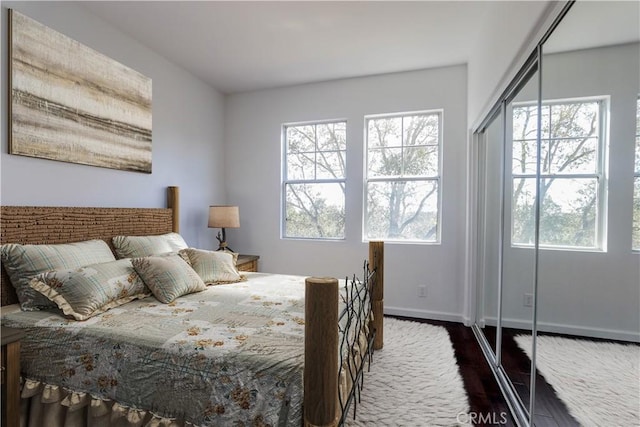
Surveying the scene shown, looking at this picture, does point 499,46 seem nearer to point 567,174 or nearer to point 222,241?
point 567,174

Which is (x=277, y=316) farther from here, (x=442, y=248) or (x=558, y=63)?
(x=442, y=248)

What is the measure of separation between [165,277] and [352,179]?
2.29 m

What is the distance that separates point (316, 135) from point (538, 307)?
2929mm

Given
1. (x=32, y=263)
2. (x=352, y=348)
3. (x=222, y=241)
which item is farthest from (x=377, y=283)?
(x=32, y=263)

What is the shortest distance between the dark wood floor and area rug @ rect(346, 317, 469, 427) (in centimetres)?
7

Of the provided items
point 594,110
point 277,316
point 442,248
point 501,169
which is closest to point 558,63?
point 594,110

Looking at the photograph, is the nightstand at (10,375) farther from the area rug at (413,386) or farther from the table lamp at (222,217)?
the table lamp at (222,217)

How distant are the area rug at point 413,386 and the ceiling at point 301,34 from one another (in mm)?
2707

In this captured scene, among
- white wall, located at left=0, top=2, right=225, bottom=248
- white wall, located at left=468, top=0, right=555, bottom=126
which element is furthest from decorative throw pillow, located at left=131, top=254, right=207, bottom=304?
white wall, located at left=468, top=0, right=555, bottom=126

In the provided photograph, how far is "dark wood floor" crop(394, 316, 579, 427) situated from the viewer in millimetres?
1436

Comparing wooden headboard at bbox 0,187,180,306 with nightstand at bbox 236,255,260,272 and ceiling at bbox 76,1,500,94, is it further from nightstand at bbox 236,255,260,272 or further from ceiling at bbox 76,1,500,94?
ceiling at bbox 76,1,500,94

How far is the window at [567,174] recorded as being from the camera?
1.14 metres

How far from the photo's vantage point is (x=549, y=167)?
1453 mm

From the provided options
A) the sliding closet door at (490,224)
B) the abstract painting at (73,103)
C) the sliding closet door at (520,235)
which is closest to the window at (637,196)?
the sliding closet door at (520,235)
